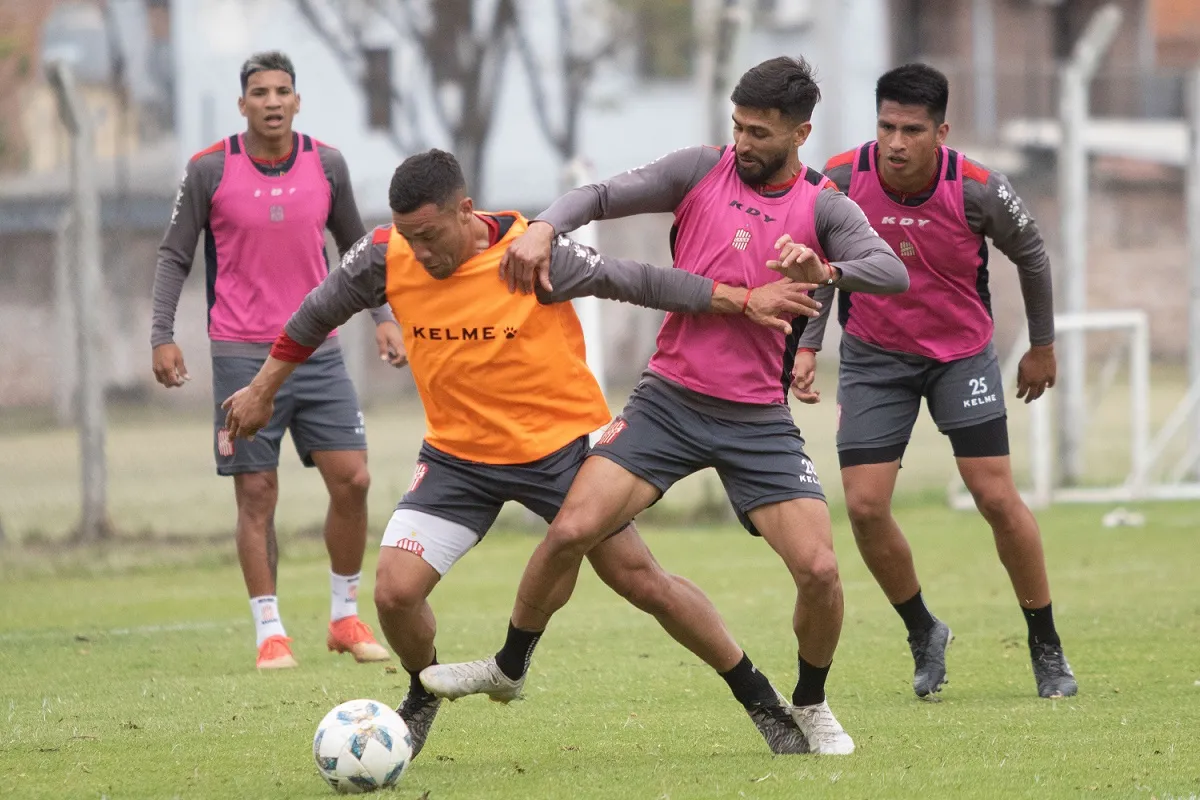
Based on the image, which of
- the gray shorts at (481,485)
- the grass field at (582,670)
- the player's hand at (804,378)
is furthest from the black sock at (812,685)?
the player's hand at (804,378)

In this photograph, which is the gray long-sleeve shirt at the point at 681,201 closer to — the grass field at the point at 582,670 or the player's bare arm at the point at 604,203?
the player's bare arm at the point at 604,203

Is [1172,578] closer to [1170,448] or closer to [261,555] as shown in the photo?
[261,555]

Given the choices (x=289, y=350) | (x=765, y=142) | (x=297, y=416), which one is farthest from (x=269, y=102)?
(x=765, y=142)

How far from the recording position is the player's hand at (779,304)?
5621mm

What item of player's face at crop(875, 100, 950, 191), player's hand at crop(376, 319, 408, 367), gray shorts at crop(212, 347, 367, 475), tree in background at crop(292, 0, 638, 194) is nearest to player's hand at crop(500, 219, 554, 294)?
player's face at crop(875, 100, 950, 191)

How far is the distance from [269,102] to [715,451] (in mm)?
3400

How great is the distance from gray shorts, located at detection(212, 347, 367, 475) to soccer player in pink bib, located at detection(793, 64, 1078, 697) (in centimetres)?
239

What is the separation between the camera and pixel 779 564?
38.7 ft

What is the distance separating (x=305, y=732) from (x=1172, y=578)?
20.0ft

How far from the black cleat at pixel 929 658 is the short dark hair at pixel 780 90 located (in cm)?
231

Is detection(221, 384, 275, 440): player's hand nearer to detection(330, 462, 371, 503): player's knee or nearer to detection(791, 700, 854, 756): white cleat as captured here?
detection(791, 700, 854, 756): white cleat

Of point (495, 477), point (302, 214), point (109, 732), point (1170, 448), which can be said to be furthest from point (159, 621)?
point (1170, 448)

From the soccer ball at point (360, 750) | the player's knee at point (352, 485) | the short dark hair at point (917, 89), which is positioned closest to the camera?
the soccer ball at point (360, 750)

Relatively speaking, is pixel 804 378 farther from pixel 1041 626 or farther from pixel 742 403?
pixel 1041 626
